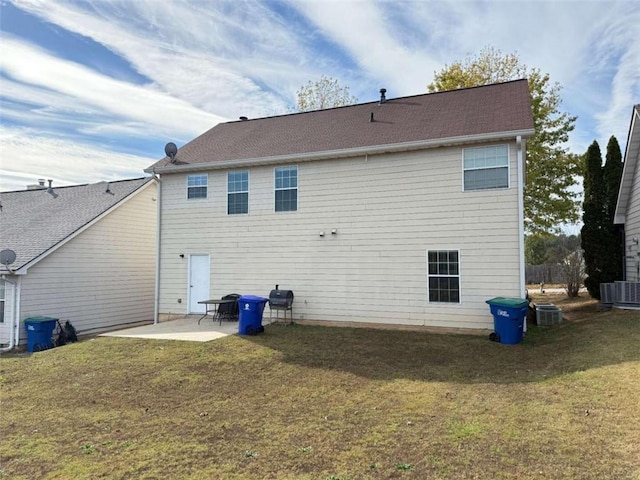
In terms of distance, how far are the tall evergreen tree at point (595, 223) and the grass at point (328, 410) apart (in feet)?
24.1

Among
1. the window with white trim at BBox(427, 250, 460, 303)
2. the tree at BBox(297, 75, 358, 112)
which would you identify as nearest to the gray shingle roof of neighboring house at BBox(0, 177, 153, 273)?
the window with white trim at BBox(427, 250, 460, 303)

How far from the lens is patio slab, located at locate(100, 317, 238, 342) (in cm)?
962

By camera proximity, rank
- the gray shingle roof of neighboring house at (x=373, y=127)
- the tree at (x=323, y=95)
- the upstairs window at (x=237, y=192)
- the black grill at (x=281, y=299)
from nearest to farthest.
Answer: the gray shingle roof of neighboring house at (x=373, y=127) < the black grill at (x=281, y=299) < the upstairs window at (x=237, y=192) < the tree at (x=323, y=95)

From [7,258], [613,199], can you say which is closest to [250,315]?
[7,258]

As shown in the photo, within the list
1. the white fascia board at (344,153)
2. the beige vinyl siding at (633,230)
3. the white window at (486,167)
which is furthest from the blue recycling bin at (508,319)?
the beige vinyl siding at (633,230)

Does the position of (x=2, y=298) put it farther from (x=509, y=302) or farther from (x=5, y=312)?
(x=509, y=302)

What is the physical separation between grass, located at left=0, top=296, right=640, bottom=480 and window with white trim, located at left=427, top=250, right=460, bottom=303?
1377 millimetres

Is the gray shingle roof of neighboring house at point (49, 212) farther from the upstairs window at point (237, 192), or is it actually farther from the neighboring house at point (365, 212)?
the upstairs window at point (237, 192)

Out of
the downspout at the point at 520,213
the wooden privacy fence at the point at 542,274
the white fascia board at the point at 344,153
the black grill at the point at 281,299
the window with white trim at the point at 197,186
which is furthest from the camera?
the wooden privacy fence at the point at 542,274

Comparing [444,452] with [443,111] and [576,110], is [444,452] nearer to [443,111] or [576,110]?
[443,111]

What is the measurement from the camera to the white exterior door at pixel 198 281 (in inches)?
495

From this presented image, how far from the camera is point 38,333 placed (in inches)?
447

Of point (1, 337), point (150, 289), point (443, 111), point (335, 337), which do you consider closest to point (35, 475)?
point (335, 337)

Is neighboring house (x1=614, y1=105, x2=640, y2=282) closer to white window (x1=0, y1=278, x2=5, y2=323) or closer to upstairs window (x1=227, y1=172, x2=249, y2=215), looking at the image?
upstairs window (x1=227, y1=172, x2=249, y2=215)
